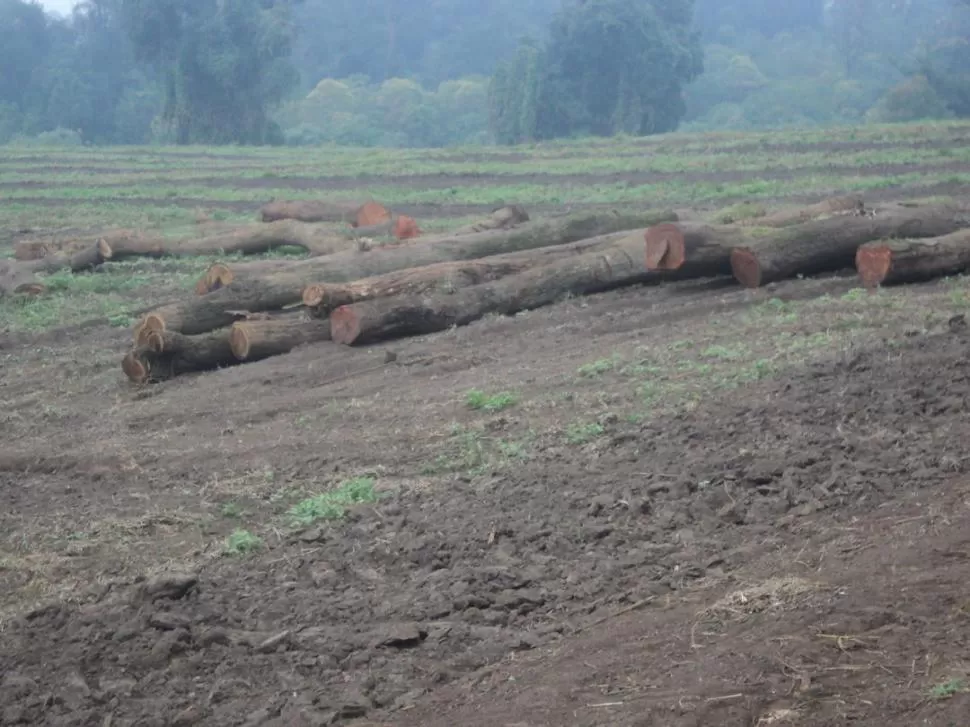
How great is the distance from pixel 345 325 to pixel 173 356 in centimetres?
153

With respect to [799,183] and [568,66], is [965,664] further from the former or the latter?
[568,66]

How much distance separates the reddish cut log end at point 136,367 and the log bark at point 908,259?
6.56m

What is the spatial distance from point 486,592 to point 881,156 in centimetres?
2447

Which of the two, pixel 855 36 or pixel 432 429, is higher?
pixel 855 36

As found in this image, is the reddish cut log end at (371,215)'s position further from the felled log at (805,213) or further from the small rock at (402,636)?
the small rock at (402,636)

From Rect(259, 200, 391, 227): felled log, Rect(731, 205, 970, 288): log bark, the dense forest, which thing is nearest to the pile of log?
Rect(731, 205, 970, 288): log bark

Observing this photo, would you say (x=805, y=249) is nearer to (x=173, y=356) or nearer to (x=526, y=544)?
(x=173, y=356)

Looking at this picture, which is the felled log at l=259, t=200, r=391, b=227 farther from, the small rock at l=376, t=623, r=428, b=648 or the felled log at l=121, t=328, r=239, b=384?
the small rock at l=376, t=623, r=428, b=648

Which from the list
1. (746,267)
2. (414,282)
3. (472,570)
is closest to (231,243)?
(414,282)

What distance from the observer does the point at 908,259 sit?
12.1 metres

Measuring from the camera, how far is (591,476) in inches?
288

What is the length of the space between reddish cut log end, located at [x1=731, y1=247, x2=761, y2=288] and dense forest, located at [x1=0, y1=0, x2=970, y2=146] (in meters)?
37.2

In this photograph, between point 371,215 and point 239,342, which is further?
point 371,215

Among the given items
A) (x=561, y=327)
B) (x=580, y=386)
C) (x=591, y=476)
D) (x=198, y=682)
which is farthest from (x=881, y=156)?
(x=198, y=682)
